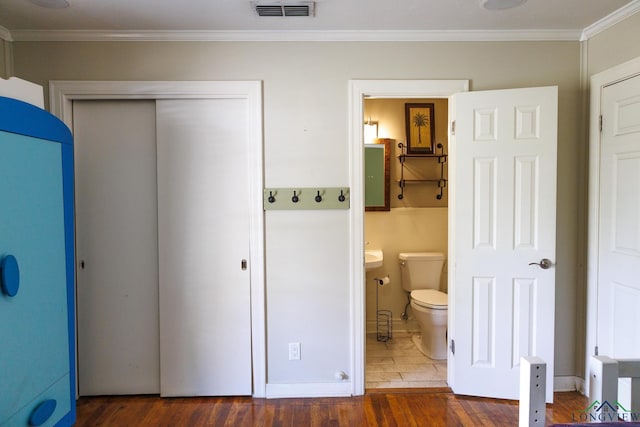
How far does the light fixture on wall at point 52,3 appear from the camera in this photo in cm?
186

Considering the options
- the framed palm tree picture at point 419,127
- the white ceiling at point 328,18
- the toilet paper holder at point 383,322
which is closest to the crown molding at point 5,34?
the white ceiling at point 328,18

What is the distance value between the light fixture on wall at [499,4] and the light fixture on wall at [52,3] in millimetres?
2201

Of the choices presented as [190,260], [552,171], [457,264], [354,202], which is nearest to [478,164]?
[552,171]

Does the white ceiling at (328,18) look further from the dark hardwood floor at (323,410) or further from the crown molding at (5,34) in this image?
the dark hardwood floor at (323,410)

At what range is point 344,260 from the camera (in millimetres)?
2338

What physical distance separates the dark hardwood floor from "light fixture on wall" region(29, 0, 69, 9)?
2335mm

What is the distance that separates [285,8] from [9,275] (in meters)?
1.76

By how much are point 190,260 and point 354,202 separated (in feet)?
3.70

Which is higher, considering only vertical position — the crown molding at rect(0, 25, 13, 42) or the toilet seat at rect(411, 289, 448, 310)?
the crown molding at rect(0, 25, 13, 42)

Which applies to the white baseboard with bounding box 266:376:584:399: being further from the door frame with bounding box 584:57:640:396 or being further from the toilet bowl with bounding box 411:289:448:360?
the toilet bowl with bounding box 411:289:448:360

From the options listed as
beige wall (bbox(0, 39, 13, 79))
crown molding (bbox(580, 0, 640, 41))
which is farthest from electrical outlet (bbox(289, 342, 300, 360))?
crown molding (bbox(580, 0, 640, 41))

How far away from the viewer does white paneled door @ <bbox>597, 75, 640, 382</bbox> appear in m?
2.01

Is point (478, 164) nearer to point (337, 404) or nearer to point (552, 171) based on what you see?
point (552, 171)

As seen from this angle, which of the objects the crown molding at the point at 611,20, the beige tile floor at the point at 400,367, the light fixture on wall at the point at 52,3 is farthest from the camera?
the beige tile floor at the point at 400,367
